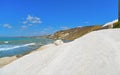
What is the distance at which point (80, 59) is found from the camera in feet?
24.9

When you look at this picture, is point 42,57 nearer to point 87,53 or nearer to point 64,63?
point 64,63

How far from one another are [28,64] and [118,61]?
3.36 m

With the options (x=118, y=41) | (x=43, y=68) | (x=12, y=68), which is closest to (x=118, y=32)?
(x=118, y=41)

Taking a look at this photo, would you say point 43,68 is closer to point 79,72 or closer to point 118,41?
point 79,72

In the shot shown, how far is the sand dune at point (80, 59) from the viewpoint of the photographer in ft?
23.3

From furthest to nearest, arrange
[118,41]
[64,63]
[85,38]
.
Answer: [85,38]
[118,41]
[64,63]

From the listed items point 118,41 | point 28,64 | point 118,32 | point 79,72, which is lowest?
point 79,72

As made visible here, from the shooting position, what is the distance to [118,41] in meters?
8.36

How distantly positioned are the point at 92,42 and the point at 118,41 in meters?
0.94

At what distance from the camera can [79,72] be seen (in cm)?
707

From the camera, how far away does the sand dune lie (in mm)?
7090

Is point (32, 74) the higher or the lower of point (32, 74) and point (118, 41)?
the lower

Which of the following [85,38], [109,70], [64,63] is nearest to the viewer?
[109,70]

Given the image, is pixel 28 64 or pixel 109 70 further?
pixel 28 64
